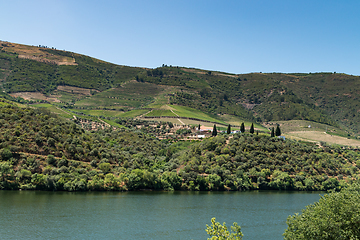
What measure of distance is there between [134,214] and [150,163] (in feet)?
175

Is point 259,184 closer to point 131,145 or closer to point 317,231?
point 131,145

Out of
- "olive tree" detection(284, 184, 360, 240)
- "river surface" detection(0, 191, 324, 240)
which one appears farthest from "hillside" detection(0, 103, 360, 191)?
"olive tree" detection(284, 184, 360, 240)

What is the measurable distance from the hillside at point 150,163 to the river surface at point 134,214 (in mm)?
5679

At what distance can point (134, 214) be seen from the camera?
204 feet

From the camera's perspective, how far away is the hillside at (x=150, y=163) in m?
84.2

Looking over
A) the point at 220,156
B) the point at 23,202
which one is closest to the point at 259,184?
the point at 220,156

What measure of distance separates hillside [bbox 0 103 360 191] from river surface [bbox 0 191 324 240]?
5.68 metres

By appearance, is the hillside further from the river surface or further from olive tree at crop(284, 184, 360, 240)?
olive tree at crop(284, 184, 360, 240)

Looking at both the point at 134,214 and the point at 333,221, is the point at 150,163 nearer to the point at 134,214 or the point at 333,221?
the point at 134,214

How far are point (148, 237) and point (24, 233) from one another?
1779cm

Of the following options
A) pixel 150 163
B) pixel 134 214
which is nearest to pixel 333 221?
pixel 134 214

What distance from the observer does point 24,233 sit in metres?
46.9

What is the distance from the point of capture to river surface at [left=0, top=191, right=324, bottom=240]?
164 feet

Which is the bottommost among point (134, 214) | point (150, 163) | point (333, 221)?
point (150, 163)
